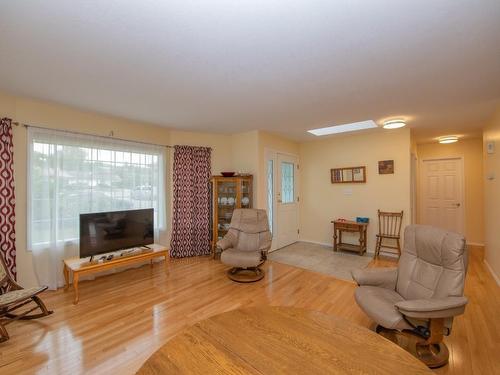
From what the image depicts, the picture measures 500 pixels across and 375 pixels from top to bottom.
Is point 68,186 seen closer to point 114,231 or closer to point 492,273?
point 114,231

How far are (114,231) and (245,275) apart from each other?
6.36ft

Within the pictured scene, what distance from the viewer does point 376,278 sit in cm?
222

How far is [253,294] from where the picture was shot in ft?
9.54

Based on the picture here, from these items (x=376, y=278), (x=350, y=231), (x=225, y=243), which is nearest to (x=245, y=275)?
(x=225, y=243)

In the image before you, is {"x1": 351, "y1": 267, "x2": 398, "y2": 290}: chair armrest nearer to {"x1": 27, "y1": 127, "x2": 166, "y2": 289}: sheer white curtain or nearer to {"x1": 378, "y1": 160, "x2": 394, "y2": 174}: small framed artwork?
{"x1": 378, "y1": 160, "x2": 394, "y2": 174}: small framed artwork

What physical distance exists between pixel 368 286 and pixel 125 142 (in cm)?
370

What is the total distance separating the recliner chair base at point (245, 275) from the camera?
3.29 metres

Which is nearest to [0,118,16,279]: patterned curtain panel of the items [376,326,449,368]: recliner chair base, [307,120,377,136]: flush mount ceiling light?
[376,326,449,368]: recliner chair base

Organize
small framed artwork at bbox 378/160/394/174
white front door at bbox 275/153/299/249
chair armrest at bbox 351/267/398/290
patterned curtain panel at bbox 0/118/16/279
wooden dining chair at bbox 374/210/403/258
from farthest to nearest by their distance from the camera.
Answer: white front door at bbox 275/153/299/249 < small framed artwork at bbox 378/160/394/174 < wooden dining chair at bbox 374/210/403/258 < patterned curtain panel at bbox 0/118/16/279 < chair armrest at bbox 351/267/398/290

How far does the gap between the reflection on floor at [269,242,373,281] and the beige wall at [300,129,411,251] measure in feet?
1.68

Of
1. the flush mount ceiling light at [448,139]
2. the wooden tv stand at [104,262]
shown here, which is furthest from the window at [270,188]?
the flush mount ceiling light at [448,139]

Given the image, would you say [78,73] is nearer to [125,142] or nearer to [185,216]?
[125,142]

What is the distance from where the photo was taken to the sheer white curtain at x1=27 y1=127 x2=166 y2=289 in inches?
115

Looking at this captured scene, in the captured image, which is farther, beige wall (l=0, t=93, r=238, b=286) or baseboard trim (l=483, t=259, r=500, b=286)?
baseboard trim (l=483, t=259, r=500, b=286)
